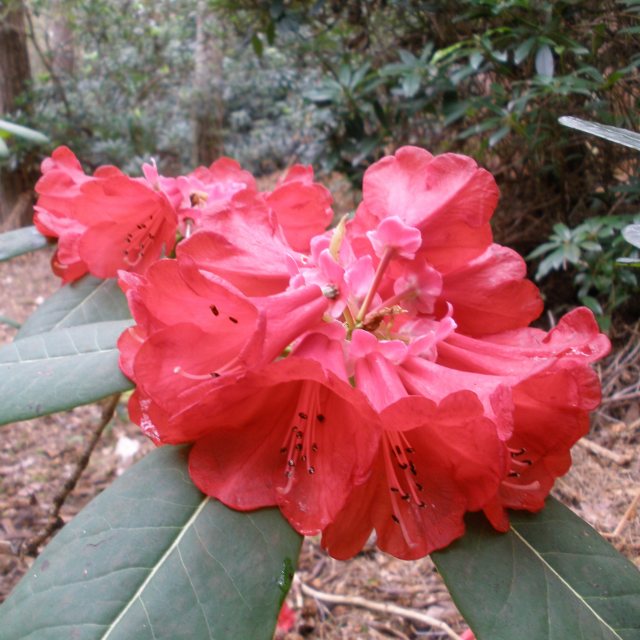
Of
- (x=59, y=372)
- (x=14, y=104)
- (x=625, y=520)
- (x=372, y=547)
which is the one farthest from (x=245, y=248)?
(x=14, y=104)

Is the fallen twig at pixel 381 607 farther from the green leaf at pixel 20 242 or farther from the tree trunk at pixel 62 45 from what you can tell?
the tree trunk at pixel 62 45

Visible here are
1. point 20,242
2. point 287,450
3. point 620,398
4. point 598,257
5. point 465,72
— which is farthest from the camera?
point 465,72

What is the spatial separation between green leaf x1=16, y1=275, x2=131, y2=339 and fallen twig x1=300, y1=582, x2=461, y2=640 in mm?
776

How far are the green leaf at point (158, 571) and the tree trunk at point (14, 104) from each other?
4.06 metres

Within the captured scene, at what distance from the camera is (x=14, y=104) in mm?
4117

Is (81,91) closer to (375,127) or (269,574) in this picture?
(375,127)

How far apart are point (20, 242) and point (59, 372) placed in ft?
1.57

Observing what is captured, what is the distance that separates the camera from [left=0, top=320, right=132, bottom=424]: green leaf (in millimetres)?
604

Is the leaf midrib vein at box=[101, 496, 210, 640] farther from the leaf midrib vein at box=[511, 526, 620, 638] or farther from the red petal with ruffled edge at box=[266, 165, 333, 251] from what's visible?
the red petal with ruffled edge at box=[266, 165, 333, 251]

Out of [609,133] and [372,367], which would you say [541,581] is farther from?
[609,133]

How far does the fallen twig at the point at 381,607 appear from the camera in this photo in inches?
43.2

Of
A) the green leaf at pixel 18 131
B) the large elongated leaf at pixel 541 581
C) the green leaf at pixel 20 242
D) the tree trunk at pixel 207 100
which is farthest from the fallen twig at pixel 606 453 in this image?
the tree trunk at pixel 207 100

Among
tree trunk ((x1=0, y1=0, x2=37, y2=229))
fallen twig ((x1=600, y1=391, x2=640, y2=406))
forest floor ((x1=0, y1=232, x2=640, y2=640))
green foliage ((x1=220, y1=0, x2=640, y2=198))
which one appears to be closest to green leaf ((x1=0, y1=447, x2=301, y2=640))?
forest floor ((x1=0, y1=232, x2=640, y2=640))

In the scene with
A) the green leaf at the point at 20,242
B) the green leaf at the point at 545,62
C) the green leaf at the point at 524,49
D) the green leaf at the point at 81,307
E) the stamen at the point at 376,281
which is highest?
the stamen at the point at 376,281
